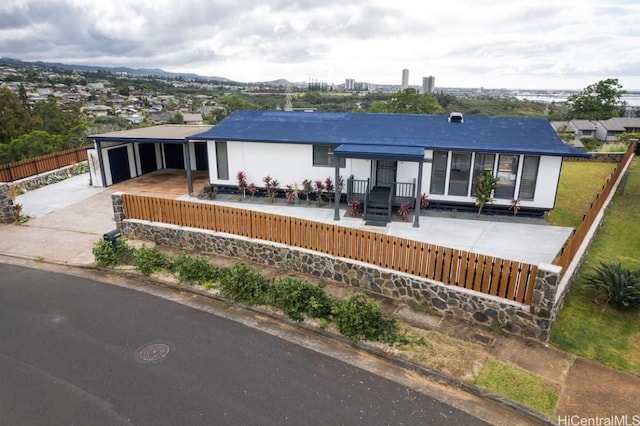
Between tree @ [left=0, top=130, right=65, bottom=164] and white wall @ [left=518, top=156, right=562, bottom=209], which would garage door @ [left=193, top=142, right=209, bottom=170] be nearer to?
tree @ [left=0, top=130, right=65, bottom=164]

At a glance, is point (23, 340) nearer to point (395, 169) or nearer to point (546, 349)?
point (546, 349)

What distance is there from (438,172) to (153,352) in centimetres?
1308

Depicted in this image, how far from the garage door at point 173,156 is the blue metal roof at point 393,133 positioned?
6.49 metres

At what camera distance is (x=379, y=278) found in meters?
9.90

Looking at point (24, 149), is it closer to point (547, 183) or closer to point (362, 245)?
point (362, 245)

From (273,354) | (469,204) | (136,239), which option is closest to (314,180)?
(469,204)

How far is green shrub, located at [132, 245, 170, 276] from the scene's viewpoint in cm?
1109

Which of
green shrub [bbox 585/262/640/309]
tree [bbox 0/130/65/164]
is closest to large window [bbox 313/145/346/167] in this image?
green shrub [bbox 585/262/640/309]

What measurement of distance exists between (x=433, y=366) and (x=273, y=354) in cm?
299

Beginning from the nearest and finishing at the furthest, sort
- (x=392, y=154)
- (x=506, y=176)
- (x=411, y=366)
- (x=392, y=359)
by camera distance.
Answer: (x=411, y=366), (x=392, y=359), (x=392, y=154), (x=506, y=176)

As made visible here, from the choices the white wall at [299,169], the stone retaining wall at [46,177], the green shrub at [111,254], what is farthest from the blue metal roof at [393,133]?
Answer: the stone retaining wall at [46,177]

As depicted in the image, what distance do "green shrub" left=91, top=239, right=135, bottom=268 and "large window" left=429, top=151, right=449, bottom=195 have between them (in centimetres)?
1182

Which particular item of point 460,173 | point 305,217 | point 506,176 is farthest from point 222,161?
point 506,176

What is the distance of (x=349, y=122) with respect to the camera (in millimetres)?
19609
